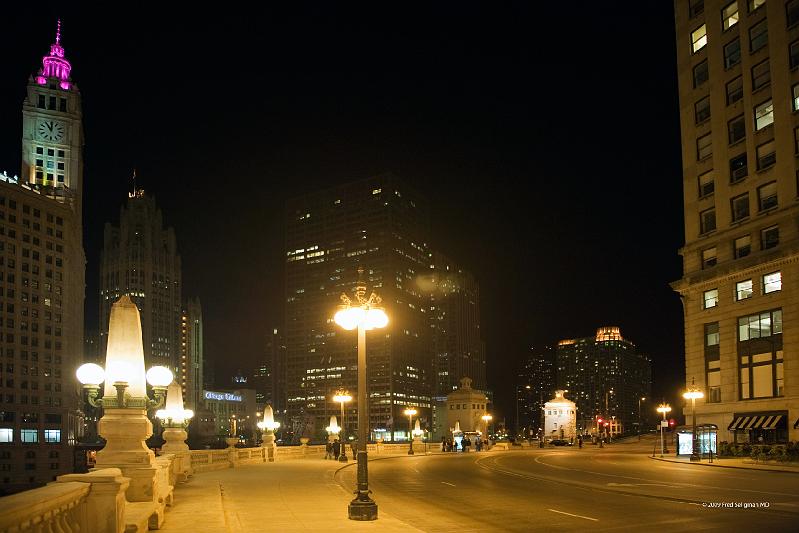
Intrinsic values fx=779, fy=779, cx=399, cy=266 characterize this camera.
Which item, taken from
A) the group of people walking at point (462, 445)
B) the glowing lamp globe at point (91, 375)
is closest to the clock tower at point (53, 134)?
the group of people walking at point (462, 445)

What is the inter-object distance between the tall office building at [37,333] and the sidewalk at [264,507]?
104m

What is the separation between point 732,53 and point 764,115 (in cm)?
623

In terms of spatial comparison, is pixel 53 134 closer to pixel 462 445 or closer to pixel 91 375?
pixel 462 445

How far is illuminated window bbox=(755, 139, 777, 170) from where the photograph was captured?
52.3 metres

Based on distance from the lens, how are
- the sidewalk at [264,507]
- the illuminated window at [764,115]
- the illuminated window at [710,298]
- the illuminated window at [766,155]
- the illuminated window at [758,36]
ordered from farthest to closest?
the illuminated window at [710,298], the illuminated window at [758,36], the illuminated window at [764,115], the illuminated window at [766,155], the sidewalk at [264,507]

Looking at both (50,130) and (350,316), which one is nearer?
(350,316)

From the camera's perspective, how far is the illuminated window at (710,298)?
185 ft

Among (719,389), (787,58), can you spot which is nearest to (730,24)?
(787,58)

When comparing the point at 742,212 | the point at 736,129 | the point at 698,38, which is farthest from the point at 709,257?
the point at 698,38

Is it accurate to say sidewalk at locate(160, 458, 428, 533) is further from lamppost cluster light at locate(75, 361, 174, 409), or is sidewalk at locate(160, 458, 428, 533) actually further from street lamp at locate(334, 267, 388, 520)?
lamppost cluster light at locate(75, 361, 174, 409)

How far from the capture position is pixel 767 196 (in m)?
52.5

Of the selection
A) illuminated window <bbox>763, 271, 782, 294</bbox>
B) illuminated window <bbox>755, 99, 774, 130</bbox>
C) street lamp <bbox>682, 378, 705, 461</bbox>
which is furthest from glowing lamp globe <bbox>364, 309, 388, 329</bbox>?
illuminated window <bbox>755, 99, 774, 130</bbox>

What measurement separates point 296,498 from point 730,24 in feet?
163

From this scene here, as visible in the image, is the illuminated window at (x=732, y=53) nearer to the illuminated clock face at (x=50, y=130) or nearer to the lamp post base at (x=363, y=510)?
Result: the lamp post base at (x=363, y=510)
